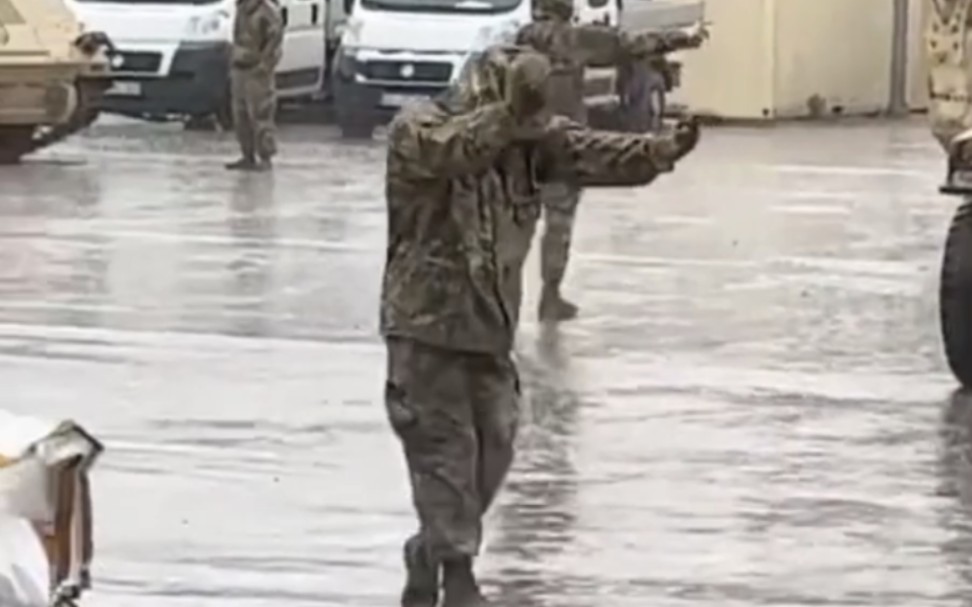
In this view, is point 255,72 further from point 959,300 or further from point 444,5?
point 959,300

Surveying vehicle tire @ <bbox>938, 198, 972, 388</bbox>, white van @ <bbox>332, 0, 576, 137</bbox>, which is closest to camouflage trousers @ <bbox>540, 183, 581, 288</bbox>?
vehicle tire @ <bbox>938, 198, 972, 388</bbox>

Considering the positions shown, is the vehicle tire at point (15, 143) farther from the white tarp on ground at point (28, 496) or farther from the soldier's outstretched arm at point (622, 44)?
the white tarp on ground at point (28, 496)

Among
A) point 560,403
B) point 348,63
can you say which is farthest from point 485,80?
point 348,63

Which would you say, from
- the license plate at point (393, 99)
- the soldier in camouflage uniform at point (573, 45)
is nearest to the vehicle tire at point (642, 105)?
the soldier in camouflage uniform at point (573, 45)

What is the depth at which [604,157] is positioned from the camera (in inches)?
334

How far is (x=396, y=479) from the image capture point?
38.4ft

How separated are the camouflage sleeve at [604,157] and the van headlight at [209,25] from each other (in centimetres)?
2213

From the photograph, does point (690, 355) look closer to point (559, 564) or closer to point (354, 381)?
point (354, 381)

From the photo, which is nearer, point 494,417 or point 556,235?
point 494,417

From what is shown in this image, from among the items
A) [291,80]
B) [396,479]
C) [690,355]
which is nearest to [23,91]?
[291,80]

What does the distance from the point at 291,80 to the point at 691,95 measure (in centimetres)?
645

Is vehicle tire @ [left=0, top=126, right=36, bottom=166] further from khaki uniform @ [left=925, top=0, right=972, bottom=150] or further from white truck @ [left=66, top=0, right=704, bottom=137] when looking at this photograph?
khaki uniform @ [left=925, top=0, right=972, bottom=150]

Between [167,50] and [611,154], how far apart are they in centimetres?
2250

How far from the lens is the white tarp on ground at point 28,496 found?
5383mm
